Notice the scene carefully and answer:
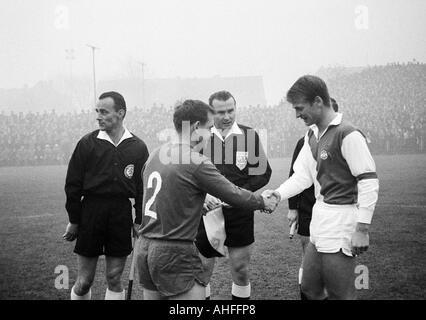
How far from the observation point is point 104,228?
3.52 metres

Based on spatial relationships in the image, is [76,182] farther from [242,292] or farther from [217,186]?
[242,292]

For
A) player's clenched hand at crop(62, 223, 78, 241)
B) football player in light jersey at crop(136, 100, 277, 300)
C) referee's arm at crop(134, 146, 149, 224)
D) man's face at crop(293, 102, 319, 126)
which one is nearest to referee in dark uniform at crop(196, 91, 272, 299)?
referee's arm at crop(134, 146, 149, 224)

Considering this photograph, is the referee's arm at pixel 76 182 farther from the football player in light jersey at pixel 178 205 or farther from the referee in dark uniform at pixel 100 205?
the football player in light jersey at pixel 178 205

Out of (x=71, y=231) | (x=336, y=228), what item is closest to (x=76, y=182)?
(x=71, y=231)

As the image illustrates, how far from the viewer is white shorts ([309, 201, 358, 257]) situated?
2.61 metres

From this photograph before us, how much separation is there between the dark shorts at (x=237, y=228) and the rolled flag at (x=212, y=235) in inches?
3.5

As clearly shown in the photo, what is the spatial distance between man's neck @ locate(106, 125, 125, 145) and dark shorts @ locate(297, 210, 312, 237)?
184cm

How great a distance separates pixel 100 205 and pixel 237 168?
1.32m

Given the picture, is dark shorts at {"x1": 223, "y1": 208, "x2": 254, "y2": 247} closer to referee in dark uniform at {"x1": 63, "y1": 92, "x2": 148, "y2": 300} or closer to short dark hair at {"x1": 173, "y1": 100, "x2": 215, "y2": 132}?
referee in dark uniform at {"x1": 63, "y1": 92, "x2": 148, "y2": 300}

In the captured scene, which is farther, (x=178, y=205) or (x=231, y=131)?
(x=231, y=131)

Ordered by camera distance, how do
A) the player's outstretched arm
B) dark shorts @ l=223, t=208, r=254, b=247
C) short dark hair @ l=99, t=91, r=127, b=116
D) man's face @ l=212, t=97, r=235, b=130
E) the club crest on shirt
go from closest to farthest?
the player's outstretched arm < the club crest on shirt < short dark hair @ l=99, t=91, r=127, b=116 < dark shorts @ l=223, t=208, r=254, b=247 < man's face @ l=212, t=97, r=235, b=130

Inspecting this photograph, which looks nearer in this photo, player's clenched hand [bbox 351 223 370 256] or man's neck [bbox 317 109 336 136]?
player's clenched hand [bbox 351 223 370 256]

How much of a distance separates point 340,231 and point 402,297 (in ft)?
6.56
